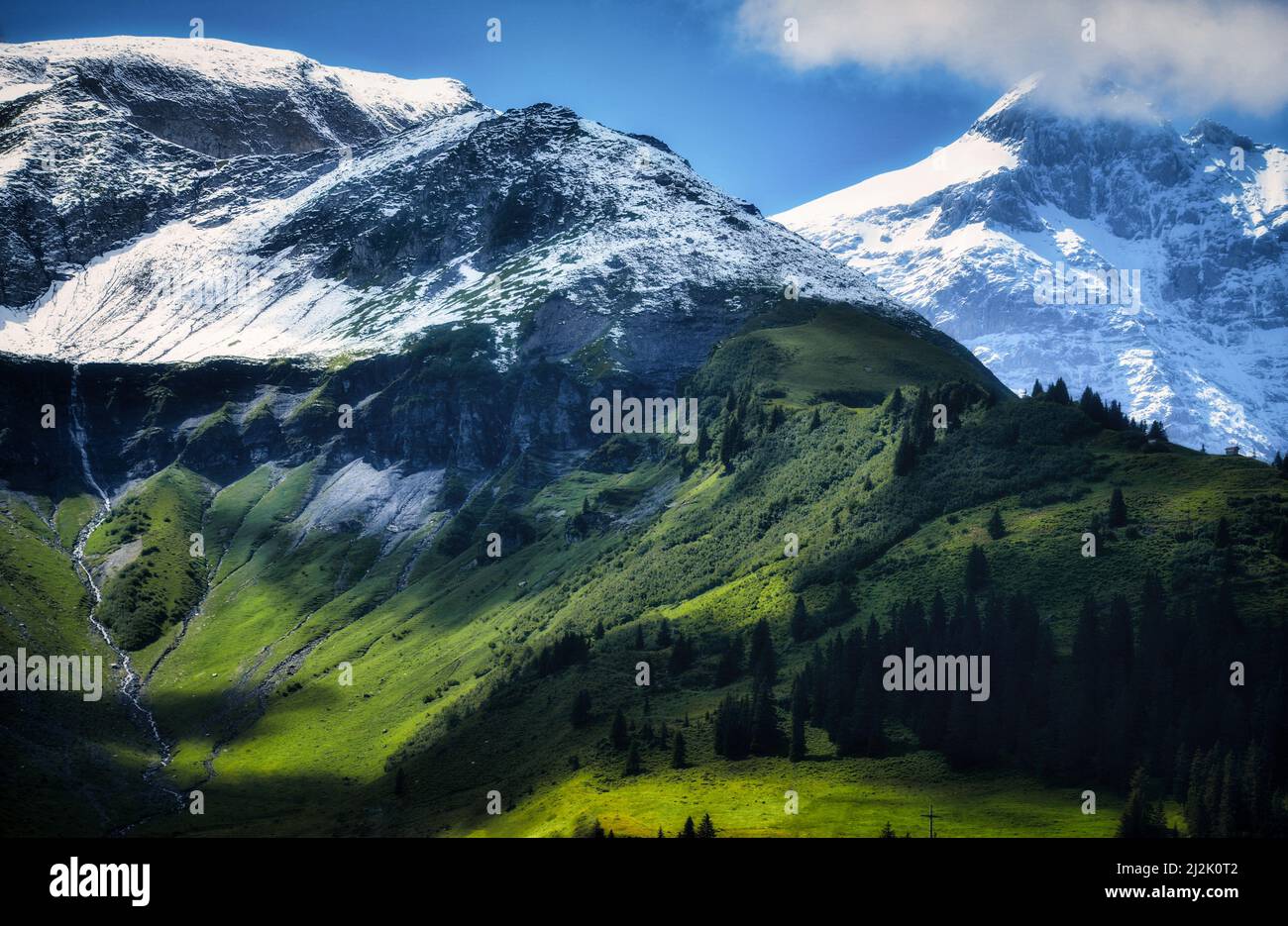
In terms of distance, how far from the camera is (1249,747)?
13650 centimetres

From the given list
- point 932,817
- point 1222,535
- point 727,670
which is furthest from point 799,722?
point 1222,535

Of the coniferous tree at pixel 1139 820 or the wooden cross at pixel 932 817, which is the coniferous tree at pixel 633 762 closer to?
the wooden cross at pixel 932 817

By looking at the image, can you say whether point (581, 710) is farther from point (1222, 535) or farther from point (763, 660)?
point (1222, 535)

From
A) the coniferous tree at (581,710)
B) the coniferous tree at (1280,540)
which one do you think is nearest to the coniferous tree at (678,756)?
the coniferous tree at (581,710)

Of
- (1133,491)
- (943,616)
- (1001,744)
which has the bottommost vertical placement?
(1001,744)

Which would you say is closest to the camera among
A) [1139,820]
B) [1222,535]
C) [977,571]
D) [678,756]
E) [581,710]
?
[1139,820]

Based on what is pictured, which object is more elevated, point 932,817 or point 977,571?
point 977,571

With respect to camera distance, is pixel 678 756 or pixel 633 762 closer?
pixel 633 762
